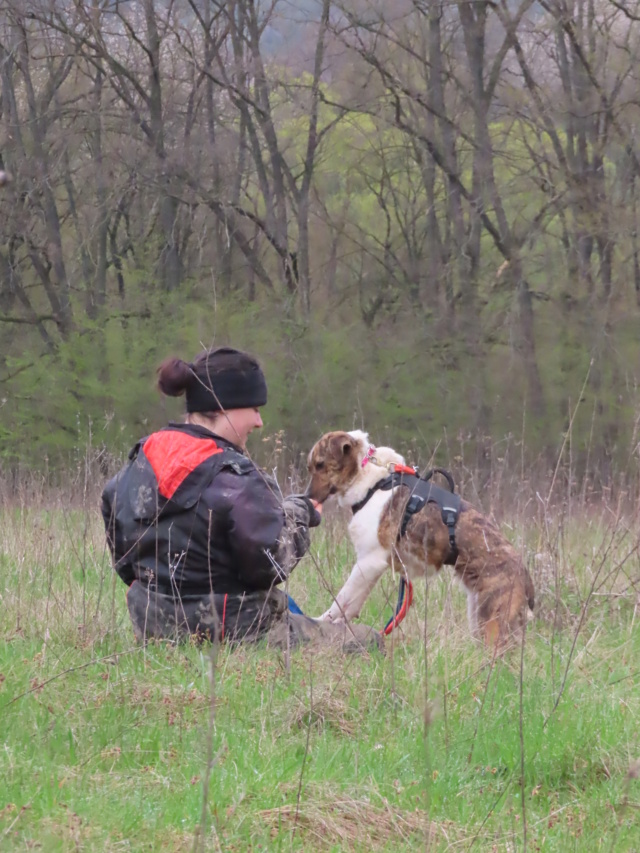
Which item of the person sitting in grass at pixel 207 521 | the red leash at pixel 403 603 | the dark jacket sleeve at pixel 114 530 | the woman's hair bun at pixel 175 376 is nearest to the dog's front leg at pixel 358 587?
the red leash at pixel 403 603

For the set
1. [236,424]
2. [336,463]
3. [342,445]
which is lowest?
Answer: [336,463]

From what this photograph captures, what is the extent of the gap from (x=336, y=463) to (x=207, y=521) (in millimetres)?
1871

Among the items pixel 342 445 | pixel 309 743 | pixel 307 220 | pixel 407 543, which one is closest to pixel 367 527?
pixel 407 543

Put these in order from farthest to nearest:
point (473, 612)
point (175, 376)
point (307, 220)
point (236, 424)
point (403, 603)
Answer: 1. point (307, 220)
2. point (473, 612)
3. point (403, 603)
4. point (236, 424)
5. point (175, 376)

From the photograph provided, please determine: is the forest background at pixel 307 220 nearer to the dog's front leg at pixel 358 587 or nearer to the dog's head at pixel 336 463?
the dog's head at pixel 336 463

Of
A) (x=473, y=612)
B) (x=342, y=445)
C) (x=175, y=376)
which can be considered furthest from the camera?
(x=342, y=445)

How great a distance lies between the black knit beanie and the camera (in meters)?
4.04

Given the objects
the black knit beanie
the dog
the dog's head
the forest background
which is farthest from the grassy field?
the forest background

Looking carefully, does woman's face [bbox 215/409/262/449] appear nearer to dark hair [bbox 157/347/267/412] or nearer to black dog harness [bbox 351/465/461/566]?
dark hair [bbox 157/347/267/412]

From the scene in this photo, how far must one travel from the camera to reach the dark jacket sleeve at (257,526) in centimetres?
376

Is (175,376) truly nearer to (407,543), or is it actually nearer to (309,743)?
(309,743)

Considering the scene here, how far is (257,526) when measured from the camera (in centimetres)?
376

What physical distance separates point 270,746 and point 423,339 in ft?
41.3

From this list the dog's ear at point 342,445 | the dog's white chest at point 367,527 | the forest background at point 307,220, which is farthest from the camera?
the forest background at point 307,220
